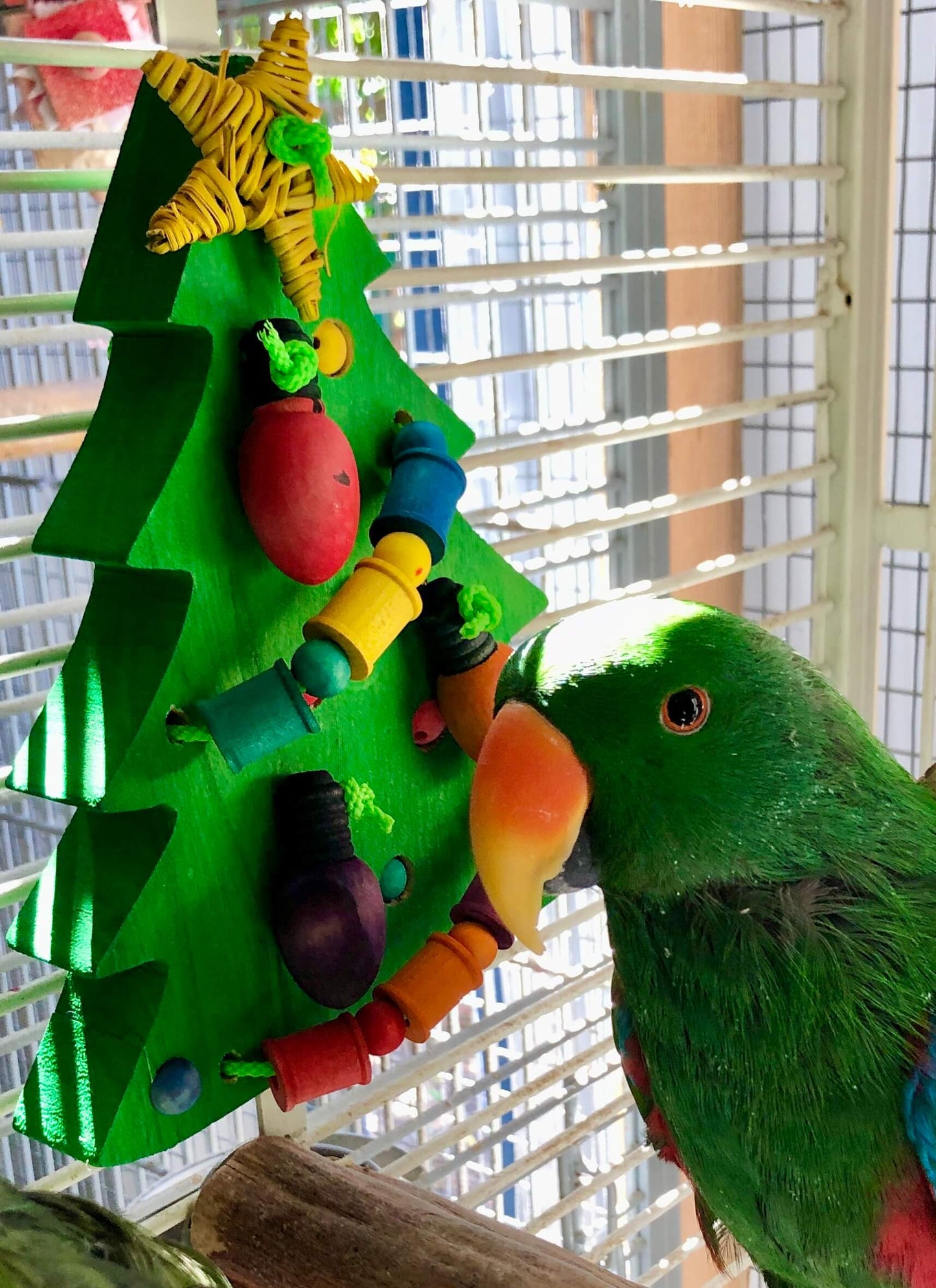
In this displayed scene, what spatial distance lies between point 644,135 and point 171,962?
2.73ft

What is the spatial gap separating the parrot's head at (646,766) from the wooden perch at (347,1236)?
19 cm

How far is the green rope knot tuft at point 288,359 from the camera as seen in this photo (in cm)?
47

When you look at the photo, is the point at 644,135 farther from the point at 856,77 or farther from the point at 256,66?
the point at 256,66

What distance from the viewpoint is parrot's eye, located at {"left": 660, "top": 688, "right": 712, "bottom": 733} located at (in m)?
0.46

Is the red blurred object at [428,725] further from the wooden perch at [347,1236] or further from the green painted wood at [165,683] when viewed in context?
the wooden perch at [347,1236]

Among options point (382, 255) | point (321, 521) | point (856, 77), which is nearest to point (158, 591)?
point (321, 521)

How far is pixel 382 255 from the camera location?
56 centimetres

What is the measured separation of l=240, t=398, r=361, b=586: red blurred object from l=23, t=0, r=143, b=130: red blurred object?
20 centimetres

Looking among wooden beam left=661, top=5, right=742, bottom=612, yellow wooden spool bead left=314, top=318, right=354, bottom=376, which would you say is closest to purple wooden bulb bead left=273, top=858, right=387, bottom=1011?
yellow wooden spool bead left=314, top=318, right=354, bottom=376

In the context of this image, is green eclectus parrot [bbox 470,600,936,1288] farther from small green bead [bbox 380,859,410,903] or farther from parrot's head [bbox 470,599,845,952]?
small green bead [bbox 380,859,410,903]

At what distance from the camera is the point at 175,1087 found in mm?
→ 505

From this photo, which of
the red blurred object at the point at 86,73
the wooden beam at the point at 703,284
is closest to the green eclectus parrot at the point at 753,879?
the red blurred object at the point at 86,73

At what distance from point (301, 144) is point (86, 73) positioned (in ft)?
0.54

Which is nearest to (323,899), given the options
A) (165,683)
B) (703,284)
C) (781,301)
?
(165,683)
